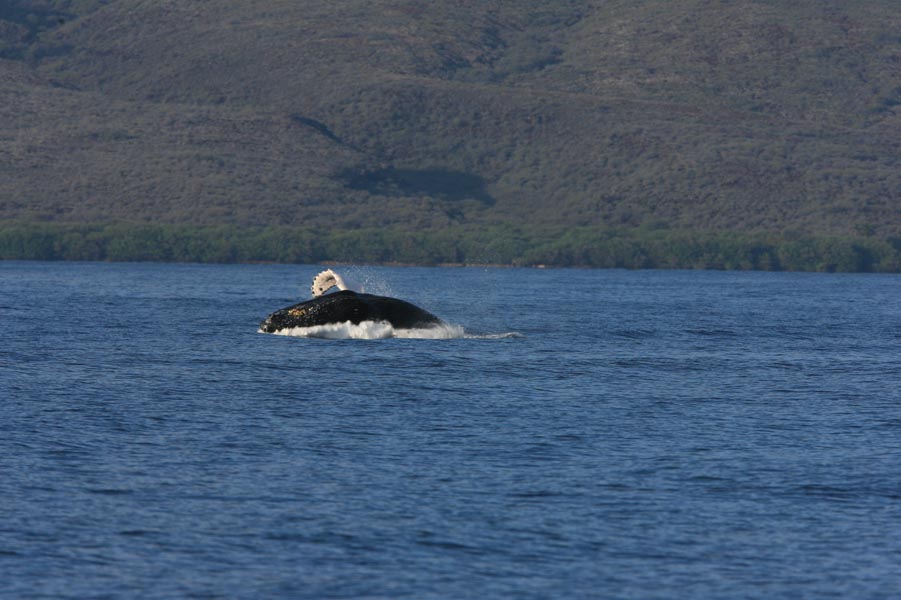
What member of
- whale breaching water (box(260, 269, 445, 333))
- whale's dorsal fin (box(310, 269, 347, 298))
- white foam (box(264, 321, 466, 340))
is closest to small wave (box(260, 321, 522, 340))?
white foam (box(264, 321, 466, 340))

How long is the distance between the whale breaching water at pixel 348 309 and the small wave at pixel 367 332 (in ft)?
0.45

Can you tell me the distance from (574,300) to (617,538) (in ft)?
234

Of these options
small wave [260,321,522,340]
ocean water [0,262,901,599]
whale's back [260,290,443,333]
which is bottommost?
ocean water [0,262,901,599]

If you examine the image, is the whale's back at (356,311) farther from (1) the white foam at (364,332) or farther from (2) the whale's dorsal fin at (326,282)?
(2) the whale's dorsal fin at (326,282)

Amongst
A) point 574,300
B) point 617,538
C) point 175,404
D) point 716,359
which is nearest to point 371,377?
point 175,404

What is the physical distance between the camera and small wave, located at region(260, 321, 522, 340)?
154 ft

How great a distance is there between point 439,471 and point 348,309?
24.0 metres

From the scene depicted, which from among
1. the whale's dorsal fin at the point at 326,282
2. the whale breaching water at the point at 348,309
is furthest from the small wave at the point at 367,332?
the whale's dorsal fin at the point at 326,282

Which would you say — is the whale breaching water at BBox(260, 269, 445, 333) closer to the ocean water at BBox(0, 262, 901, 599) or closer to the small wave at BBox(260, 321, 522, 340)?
the small wave at BBox(260, 321, 522, 340)

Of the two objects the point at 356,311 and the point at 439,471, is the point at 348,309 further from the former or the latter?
the point at 439,471

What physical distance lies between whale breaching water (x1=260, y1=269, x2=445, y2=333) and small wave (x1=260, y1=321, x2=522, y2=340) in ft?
0.45

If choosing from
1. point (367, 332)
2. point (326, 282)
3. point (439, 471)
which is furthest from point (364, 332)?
point (439, 471)

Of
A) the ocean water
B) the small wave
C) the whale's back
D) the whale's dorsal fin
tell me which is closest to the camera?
the ocean water

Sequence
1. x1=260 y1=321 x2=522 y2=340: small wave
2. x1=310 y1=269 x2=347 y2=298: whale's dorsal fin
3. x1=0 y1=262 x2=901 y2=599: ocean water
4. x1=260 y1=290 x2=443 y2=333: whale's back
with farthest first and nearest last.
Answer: x1=310 y1=269 x2=347 y2=298: whale's dorsal fin, x1=260 y1=321 x2=522 y2=340: small wave, x1=260 y1=290 x2=443 y2=333: whale's back, x1=0 y1=262 x2=901 y2=599: ocean water
